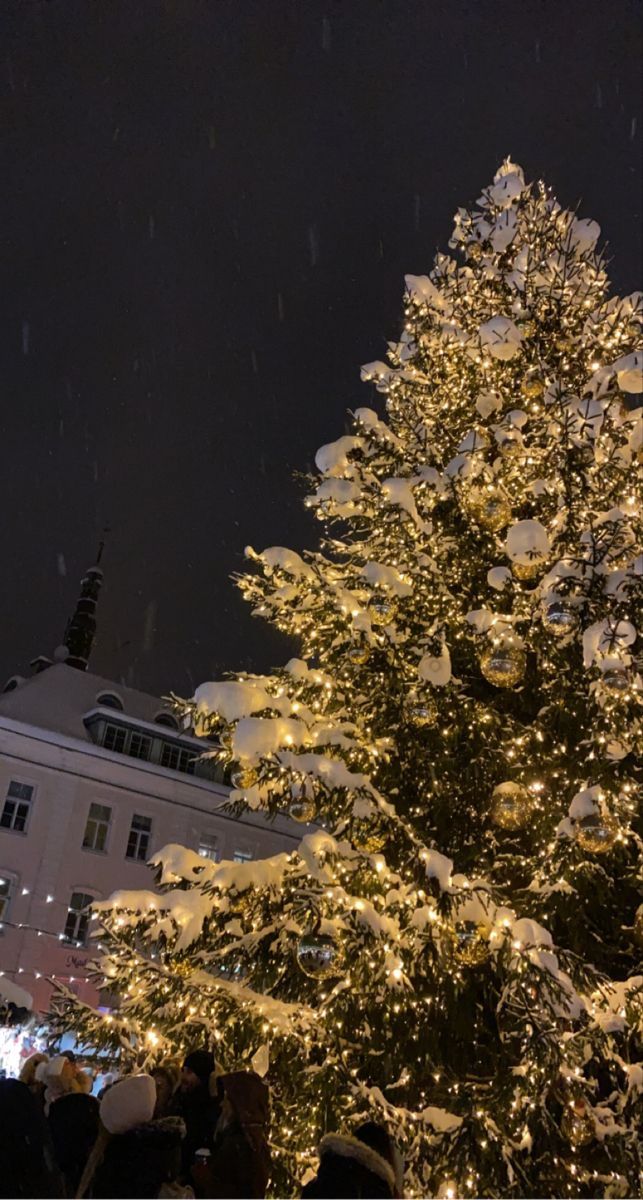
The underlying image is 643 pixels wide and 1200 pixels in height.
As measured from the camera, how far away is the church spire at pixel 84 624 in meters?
37.1

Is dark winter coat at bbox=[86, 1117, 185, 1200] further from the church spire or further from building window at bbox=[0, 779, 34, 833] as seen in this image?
the church spire

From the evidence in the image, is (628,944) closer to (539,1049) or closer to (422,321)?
(539,1049)

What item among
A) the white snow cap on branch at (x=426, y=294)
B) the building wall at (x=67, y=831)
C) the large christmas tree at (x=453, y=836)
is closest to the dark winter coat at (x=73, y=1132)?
the large christmas tree at (x=453, y=836)

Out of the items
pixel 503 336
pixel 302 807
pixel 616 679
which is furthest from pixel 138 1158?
pixel 503 336

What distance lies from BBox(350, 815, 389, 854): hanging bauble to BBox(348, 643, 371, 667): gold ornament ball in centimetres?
119

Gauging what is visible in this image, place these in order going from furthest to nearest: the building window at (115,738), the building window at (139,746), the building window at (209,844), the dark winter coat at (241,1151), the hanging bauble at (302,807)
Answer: the building window at (209,844), the building window at (139,746), the building window at (115,738), the hanging bauble at (302,807), the dark winter coat at (241,1151)

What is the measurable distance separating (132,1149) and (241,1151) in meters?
1.07

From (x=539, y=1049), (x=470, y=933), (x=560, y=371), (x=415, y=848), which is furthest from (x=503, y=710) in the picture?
(x=560, y=371)

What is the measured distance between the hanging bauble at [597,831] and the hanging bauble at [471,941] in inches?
28.8

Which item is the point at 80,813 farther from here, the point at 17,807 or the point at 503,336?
the point at 503,336

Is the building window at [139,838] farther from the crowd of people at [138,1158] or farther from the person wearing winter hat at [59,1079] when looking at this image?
the crowd of people at [138,1158]

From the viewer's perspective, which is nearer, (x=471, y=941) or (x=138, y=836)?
(x=471, y=941)

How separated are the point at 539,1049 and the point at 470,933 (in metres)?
0.64

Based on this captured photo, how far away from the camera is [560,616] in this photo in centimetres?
532
